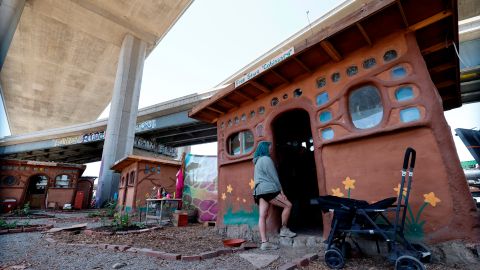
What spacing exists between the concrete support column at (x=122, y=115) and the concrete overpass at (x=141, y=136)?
285 cm

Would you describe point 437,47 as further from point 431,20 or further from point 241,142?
point 241,142

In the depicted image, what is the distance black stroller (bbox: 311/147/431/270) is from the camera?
7.83ft

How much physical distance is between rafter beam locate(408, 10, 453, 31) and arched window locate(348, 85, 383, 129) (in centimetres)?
92

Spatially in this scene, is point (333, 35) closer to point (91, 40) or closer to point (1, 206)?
point (1, 206)

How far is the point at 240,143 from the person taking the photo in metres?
5.73

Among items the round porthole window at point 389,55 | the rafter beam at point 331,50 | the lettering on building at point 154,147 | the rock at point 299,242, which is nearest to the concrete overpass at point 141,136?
the lettering on building at point 154,147

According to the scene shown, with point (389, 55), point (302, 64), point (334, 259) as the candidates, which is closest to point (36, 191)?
point (302, 64)

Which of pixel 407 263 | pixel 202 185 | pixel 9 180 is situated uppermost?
pixel 9 180

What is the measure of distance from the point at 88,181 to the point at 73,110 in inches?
915

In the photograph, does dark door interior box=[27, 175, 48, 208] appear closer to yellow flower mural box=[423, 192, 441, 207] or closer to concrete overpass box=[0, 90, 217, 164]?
concrete overpass box=[0, 90, 217, 164]

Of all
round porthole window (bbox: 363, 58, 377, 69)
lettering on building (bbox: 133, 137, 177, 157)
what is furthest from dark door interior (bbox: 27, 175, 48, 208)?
round porthole window (bbox: 363, 58, 377, 69)

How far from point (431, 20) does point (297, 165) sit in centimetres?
400

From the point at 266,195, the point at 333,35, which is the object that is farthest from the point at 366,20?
the point at 266,195

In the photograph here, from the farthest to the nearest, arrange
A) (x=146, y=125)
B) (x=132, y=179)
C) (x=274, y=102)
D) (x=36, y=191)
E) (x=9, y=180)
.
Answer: (x=146, y=125) < (x=36, y=191) < (x=9, y=180) < (x=132, y=179) < (x=274, y=102)
